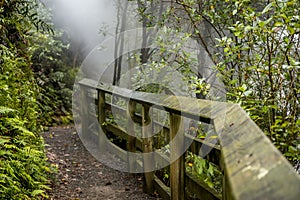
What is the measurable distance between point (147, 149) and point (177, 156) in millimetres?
1144

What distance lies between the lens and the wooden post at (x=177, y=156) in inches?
125

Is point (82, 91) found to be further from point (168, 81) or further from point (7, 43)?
point (7, 43)

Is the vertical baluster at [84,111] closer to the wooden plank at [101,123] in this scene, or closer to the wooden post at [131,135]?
the wooden plank at [101,123]

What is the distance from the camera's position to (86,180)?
5.02 metres

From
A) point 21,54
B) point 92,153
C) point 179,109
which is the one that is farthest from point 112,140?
point 179,109

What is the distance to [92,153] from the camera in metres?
6.57

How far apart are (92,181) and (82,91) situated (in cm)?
329

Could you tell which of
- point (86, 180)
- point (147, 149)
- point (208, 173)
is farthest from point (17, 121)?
point (208, 173)

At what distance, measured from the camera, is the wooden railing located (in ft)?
2.43

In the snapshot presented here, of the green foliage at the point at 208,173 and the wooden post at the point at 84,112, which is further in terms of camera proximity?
the wooden post at the point at 84,112

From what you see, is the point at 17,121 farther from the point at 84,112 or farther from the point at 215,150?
the point at 84,112

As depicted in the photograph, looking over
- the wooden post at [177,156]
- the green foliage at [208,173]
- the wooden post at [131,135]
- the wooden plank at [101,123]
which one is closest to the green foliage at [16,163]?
the wooden post at [177,156]

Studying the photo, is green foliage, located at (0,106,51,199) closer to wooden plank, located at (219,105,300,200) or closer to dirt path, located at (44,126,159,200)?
dirt path, located at (44,126,159,200)

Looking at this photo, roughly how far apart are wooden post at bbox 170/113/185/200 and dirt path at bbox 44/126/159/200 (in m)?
1.09
